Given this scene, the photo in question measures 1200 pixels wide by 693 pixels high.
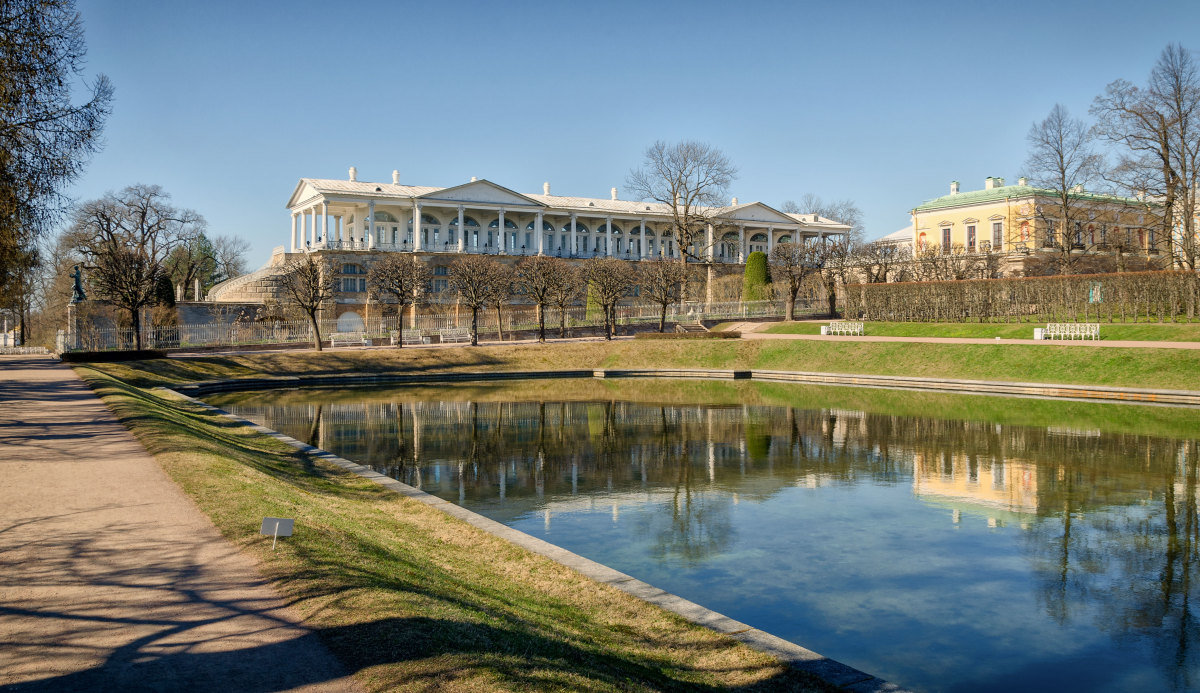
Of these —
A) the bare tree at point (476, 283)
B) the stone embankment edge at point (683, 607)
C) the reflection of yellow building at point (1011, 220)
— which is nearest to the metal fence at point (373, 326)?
the bare tree at point (476, 283)

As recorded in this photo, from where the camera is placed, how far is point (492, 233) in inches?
2744

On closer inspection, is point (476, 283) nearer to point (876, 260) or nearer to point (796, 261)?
point (796, 261)

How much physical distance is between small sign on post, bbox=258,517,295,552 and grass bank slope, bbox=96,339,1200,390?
77.5ft

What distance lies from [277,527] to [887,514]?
23.6 ft

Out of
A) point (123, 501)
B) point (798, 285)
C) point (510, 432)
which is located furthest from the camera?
point (798, 285)

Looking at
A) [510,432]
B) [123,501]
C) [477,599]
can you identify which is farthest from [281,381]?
[477,599]

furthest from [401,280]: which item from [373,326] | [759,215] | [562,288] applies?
[759,215]

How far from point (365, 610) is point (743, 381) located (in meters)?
26.1

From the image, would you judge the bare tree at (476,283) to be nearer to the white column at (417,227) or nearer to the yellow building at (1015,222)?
the white column at (417,227)

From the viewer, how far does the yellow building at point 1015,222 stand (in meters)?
54.8

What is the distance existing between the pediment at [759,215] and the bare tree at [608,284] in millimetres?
29648

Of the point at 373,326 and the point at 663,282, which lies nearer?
the point at 663,282

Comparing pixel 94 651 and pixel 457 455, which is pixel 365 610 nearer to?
pixel 94 651

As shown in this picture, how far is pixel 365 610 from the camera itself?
5.22 meters
